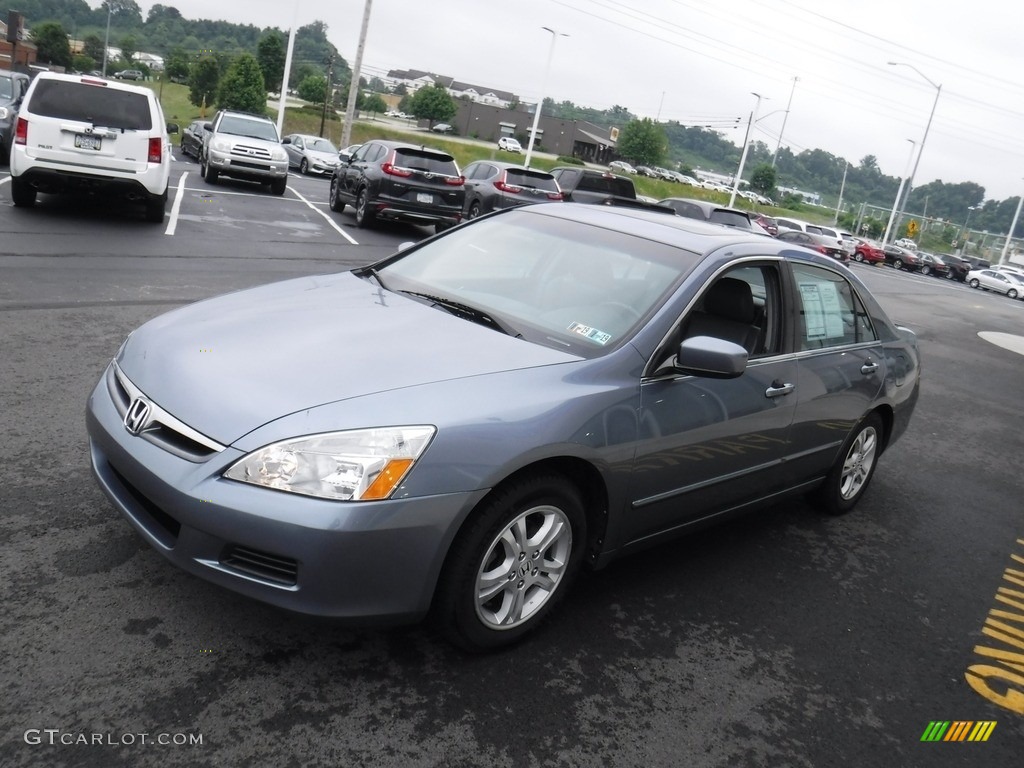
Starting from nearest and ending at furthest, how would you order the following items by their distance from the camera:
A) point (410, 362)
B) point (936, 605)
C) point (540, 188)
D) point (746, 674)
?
point (410, 362) → point (746, 674) → point (936, 605) → point (540, 188)

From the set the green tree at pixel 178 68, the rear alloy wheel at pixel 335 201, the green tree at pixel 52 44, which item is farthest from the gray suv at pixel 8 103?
the green tree at pixel 178 68

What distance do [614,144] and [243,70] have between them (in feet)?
234

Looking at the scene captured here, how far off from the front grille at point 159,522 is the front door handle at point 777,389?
8.74 feet

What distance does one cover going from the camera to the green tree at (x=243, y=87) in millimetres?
60844

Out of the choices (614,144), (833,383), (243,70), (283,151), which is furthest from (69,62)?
(833,383)

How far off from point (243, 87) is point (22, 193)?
54457 millimetres

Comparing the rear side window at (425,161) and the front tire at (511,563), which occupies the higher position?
the rear side window at (425,161)

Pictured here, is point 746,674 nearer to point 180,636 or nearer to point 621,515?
point 621,515

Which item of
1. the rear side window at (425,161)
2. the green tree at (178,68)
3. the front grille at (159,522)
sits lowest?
the front grille at (159,522)

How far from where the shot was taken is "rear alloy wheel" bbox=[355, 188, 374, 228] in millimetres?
16453

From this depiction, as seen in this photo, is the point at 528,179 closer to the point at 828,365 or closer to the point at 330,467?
the point at 828,365

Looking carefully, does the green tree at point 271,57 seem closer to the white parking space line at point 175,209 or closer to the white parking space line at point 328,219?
the white parking space line at point 328,219

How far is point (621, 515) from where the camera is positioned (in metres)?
3.48

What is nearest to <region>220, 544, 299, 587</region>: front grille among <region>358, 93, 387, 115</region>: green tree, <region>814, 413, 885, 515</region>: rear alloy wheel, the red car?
<region>814, 413, 885, 515</region>: rear alloy wheel
